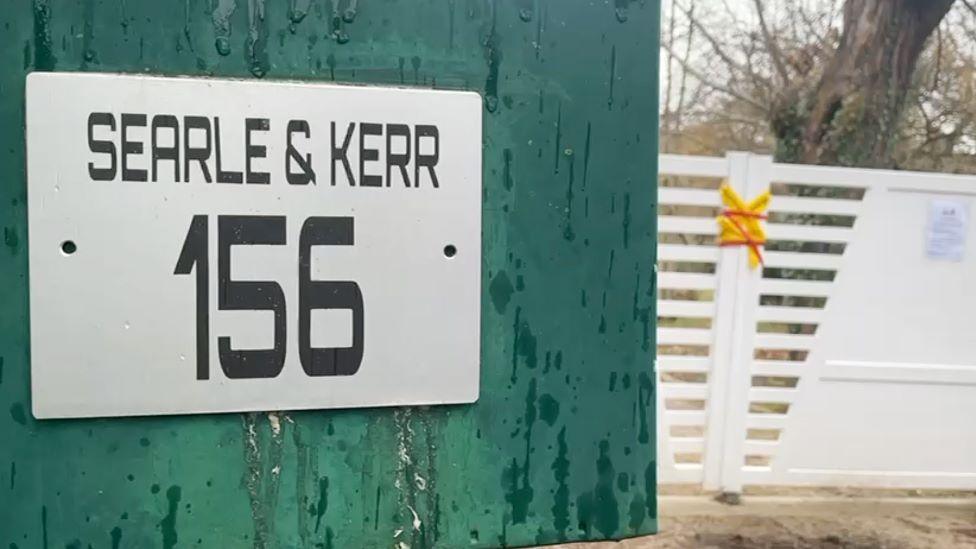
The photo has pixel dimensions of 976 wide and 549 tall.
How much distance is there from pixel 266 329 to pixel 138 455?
262mm

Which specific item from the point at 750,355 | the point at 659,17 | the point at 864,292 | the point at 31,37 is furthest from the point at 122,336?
the point at 864,292

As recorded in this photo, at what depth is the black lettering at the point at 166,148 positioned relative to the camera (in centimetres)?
119

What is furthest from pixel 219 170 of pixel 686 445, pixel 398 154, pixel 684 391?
pixel 686 445

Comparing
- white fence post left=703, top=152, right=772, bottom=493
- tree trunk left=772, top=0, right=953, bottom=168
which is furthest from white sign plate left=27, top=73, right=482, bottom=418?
tree trunk left=772, top=0, right=953, bottom=168

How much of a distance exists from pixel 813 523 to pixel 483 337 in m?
3.65

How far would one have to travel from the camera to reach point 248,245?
122 cm

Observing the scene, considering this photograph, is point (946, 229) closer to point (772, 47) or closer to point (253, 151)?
point (253, 151)

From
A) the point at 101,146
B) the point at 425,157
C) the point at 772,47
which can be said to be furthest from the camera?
the point at 772,47

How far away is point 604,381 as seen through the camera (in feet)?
4.50

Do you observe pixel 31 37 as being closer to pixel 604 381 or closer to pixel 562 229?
pixel 562 229

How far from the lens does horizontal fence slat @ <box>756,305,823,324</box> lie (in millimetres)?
4320

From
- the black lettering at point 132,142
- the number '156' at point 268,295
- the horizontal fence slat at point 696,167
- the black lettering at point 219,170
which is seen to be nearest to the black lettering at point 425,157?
the number '156' at point 268,295

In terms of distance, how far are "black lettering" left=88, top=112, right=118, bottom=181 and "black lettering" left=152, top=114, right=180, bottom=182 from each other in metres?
0.06

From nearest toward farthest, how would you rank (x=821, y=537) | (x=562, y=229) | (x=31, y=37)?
(x=31, y=37) → (x=562, y=229) → (x=821, y=537)
